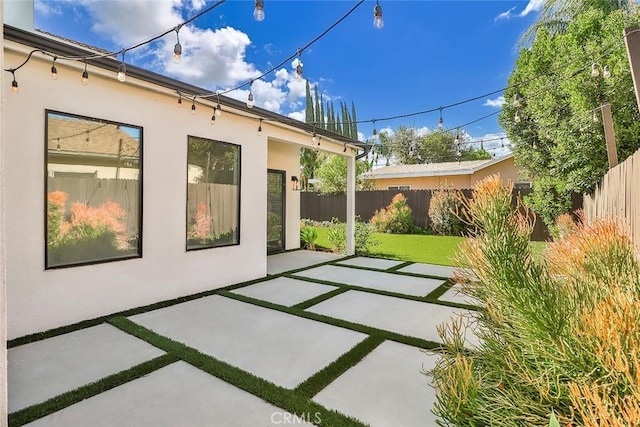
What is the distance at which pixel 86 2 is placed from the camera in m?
5.79

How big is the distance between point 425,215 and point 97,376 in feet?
44.5

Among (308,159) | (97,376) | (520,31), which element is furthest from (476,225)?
(308,159)

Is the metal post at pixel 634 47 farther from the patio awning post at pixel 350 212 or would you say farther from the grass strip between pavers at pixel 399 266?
the patio awning post at pixel 350 212

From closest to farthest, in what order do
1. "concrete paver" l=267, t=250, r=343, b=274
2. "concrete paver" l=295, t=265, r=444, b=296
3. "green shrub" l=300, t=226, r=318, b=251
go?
1. "concrete paver" l=295, t=265, r=444, b=296
2. "concrete paver" l=267, t=250, r=343, b=274
3. "green shrub" l=300, t=226, r=318, b=251

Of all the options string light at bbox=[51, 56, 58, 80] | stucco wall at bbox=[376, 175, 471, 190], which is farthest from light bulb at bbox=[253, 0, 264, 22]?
stucco wall at bbox=[376, 175, 471, 190]

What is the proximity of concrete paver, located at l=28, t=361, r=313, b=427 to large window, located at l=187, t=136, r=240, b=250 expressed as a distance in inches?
113

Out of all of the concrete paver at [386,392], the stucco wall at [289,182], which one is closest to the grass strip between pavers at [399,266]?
the stucco wall at [289,182]

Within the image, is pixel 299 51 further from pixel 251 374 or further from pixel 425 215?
pixel 425 215

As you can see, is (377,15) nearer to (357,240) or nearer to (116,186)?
(116,186)

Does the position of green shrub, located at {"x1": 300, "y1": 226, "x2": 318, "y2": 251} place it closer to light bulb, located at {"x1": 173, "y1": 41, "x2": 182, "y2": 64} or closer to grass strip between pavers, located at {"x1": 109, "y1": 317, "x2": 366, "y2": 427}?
grass strip between pavers, located at {"x1": 109, "y1": 317, "x2": 366, "y2": 427}

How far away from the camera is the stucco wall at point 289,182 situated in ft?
29.8

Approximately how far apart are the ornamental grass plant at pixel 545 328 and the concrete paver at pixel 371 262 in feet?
19.0

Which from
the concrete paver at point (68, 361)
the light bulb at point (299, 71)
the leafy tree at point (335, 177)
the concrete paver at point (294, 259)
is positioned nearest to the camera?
the concrete paver at point (68, 361)

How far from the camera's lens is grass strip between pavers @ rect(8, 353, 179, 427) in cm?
223
